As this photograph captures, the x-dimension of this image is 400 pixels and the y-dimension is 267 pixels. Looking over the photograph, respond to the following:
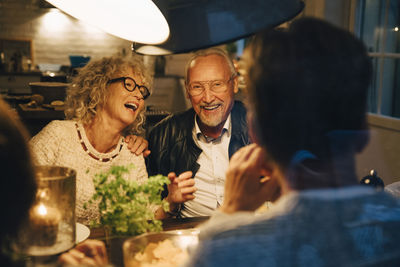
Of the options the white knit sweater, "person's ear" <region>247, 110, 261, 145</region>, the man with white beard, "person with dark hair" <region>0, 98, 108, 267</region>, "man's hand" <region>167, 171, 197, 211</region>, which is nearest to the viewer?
"person with dark hair" <region>0, 98, 108, 267</region>

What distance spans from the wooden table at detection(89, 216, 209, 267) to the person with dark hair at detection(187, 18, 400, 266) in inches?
17.2

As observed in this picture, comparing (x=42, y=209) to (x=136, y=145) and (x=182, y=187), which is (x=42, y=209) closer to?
(x=182, y=187)

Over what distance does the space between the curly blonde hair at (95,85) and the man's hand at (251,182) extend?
51.8 inches

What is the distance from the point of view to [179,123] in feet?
7.83

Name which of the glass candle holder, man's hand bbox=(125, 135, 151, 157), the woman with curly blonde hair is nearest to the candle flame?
the glass candle holder

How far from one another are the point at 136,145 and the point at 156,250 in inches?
44.1

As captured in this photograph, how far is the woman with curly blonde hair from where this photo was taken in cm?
199

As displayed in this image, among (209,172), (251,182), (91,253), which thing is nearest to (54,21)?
(209,172)

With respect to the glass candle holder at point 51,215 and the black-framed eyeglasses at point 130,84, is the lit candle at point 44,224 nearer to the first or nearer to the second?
the glass candle holder at point 51,215

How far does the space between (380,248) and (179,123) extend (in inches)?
66.8

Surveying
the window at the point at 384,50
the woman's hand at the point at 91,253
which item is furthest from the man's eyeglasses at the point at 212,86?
the window at the point at 384,50

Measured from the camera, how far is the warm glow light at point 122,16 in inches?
45.9

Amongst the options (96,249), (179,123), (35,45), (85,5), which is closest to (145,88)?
(179,123)

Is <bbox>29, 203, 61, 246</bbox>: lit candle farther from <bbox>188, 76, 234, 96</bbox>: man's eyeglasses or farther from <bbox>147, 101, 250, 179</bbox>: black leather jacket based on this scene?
<bbox>188, 76, 234, 96</bbox>: man's eyeglasses
